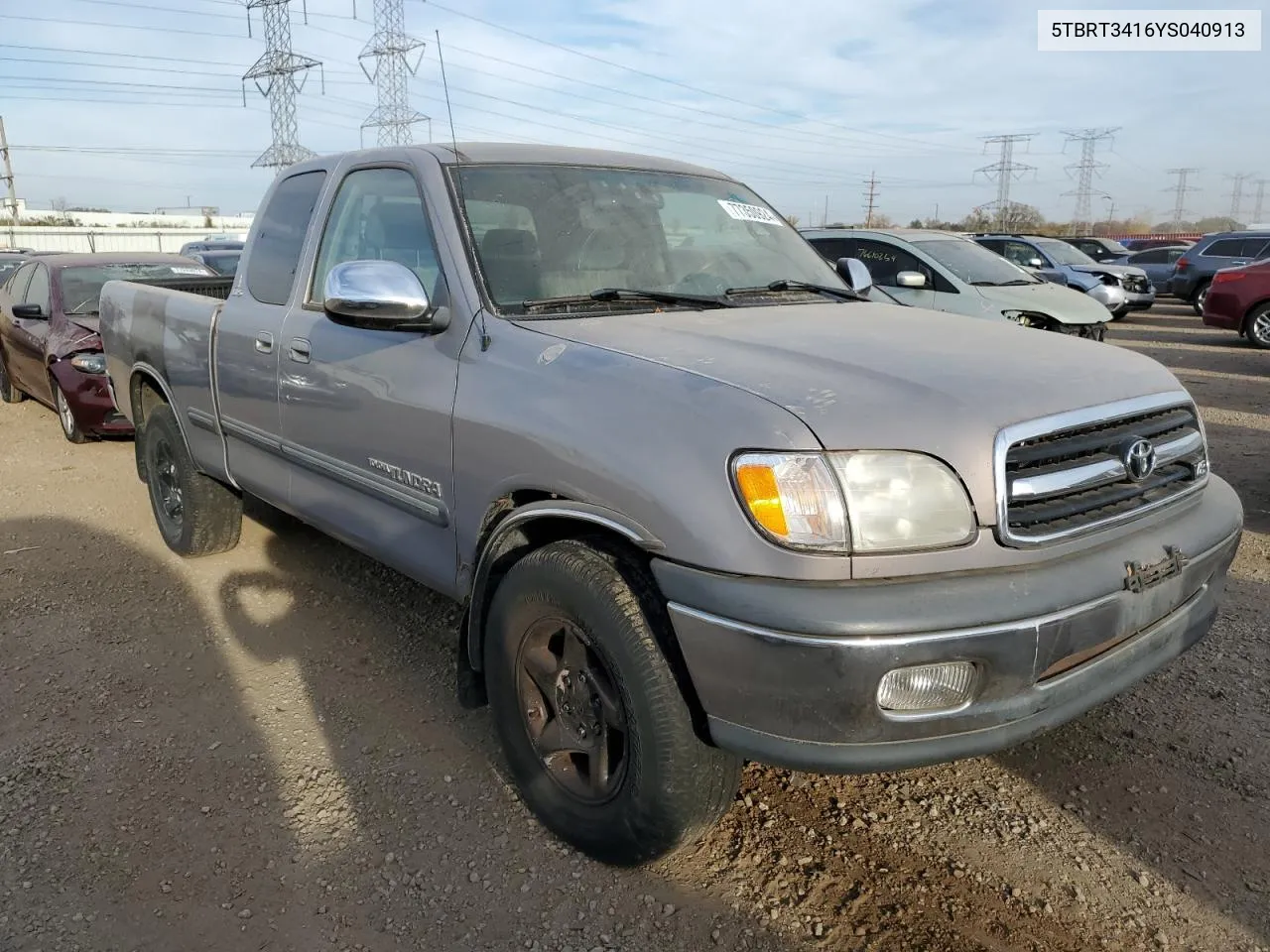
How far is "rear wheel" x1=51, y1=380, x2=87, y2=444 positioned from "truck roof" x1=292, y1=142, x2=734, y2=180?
502 cm

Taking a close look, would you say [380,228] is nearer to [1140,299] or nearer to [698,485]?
[698,485]

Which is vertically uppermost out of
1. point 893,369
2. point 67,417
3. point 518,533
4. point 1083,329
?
point 893,369

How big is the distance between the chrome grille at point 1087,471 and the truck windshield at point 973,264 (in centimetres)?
778

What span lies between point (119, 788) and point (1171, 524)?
129 inches

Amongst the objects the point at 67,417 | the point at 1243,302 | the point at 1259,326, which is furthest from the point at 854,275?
the point at 1259,326

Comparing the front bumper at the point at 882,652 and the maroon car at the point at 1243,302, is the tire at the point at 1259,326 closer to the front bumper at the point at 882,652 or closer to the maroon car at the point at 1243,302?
the maroon car at the point at 1243,302

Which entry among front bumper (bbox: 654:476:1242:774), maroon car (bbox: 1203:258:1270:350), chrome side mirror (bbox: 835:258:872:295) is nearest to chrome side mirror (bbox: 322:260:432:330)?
front bumper (bbox: 654:476:1242:774)

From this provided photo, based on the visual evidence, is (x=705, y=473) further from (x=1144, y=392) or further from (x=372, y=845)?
(x=372, y=845)

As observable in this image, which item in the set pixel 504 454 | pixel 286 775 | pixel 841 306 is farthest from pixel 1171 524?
pixel 286 775

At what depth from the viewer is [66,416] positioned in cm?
793

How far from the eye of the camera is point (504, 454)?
2.67 meters

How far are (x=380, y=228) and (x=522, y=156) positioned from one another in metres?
0.60

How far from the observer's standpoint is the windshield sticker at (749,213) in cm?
384

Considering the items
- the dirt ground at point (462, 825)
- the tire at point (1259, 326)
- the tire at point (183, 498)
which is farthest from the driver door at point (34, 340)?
the tire at point (1259, 326)
